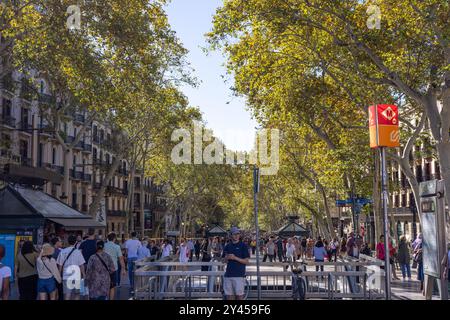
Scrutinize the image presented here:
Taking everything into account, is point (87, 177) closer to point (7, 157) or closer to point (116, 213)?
point (116, 213)

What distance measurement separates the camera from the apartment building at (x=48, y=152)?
31.8 m

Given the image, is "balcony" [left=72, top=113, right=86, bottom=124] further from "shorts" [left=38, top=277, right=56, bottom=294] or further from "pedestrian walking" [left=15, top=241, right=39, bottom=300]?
"shorts" [left=38, top=277, right=56, bottom=294]

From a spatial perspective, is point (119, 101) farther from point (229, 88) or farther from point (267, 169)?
point (267, 169)

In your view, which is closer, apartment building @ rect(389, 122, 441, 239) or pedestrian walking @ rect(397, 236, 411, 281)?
pedestrian walking @ rect(397, 236, 411, 281)

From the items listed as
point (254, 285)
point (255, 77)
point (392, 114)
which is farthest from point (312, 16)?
point (392, 114)

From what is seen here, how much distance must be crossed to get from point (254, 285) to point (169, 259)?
3.82 meters

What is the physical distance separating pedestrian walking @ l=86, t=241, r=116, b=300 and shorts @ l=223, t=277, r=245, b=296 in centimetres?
218

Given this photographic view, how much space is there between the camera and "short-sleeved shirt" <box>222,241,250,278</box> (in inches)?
475

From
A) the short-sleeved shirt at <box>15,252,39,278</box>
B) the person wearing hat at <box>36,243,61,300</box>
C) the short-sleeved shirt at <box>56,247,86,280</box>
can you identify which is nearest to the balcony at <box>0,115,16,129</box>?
the short-sleeved shirt at <box>56,247,86,280</box>

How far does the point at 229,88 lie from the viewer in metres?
25.2

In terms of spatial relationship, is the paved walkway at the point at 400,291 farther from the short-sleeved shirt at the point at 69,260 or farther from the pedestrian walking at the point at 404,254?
the short-sleeved shirt at the point at 69,260

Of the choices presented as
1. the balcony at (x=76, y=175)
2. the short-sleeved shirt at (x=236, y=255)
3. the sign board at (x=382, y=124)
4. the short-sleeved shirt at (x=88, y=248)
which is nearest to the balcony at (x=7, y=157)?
the balcony at (x=76, y=175)

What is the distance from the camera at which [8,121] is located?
130 ft

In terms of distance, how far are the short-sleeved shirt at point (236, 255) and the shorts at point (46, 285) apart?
130 inches
